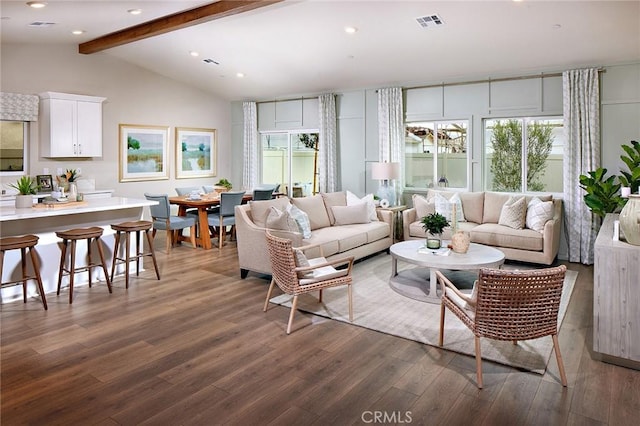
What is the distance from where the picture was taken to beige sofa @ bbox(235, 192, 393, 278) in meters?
5.20

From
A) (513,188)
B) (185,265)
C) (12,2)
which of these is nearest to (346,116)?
(513,188)

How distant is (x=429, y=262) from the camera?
4473 millimetres

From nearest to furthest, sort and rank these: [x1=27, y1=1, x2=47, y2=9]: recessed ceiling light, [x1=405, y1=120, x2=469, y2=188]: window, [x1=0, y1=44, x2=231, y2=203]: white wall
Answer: [x1=27, y1=1, x2=47, y2=9]: recessed ceiling light, [x1=0, y1=44, x2=231, y2=203]: white wall, [x1=405, y1=120, x2=469, y2=188]: window

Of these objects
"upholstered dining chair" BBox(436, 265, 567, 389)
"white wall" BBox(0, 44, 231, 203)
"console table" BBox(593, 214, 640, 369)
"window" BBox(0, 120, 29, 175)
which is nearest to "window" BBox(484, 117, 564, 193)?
"console table" BBox(593, 214, 640, 369)

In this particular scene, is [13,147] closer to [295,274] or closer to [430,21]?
[295,274]

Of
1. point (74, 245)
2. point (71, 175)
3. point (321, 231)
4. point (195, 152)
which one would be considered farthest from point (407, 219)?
point (71, 175)

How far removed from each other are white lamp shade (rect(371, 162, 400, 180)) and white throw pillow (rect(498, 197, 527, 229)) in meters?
1.77

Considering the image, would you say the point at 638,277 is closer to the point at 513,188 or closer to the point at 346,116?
the point at 513,188

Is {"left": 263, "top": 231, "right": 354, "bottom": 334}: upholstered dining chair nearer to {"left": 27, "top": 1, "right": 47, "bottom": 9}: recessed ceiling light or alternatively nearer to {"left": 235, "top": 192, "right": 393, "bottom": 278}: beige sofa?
{"left": 235, "top": 192, "right": 393, "bottom": 278}: beige sofa

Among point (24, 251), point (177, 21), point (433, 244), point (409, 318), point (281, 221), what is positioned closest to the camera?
point (409, 318)

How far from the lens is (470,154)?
7109 mm

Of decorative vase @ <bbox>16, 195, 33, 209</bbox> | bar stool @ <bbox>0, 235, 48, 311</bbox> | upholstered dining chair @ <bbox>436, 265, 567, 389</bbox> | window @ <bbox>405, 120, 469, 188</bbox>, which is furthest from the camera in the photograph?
window @ <bbox>405, 120, 469, 188</bbox>

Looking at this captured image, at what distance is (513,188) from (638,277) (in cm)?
410

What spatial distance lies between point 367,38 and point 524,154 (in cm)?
293
